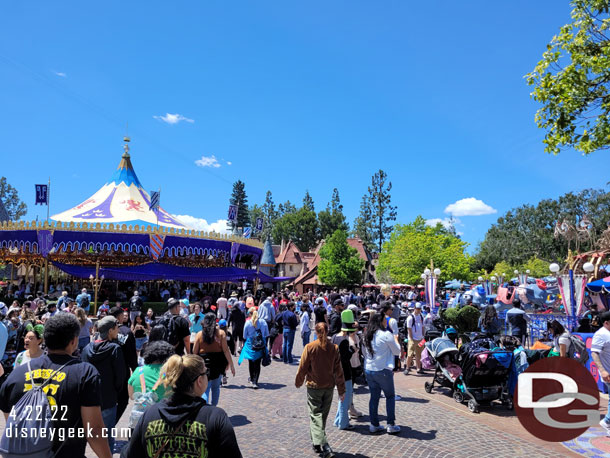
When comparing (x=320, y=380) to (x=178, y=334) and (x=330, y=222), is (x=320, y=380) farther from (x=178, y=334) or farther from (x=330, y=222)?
(x=330, y=222)

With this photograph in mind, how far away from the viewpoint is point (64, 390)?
277cm

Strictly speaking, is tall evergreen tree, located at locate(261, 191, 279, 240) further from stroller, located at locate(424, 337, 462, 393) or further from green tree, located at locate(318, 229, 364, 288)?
stroller, located at locate(424, 337, 462, 393)

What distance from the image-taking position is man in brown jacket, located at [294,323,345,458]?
5359 millimetres

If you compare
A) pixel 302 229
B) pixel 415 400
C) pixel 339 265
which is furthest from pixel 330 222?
pixel 415 400

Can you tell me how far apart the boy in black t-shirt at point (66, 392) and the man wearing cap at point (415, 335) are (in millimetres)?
8236

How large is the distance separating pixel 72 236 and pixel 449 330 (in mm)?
21416

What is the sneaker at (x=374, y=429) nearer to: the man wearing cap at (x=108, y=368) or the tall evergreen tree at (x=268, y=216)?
the man wearing cap at (x=108, y=368)

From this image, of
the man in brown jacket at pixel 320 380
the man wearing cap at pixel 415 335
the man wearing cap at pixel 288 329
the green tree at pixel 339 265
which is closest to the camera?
the man in brown jacket at pixel 320 380

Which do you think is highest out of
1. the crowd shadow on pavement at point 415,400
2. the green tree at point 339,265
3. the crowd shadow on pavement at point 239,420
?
the green tree at point 339,265

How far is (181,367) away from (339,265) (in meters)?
45.7

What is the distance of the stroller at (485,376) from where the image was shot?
7.28m

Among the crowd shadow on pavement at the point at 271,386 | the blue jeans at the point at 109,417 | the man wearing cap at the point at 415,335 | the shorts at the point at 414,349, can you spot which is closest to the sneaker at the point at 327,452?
the blue jeans at the point at 109,417

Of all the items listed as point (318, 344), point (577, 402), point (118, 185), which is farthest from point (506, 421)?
point (118, 185)

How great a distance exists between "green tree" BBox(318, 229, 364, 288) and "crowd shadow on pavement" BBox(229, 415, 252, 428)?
40.9 metres
